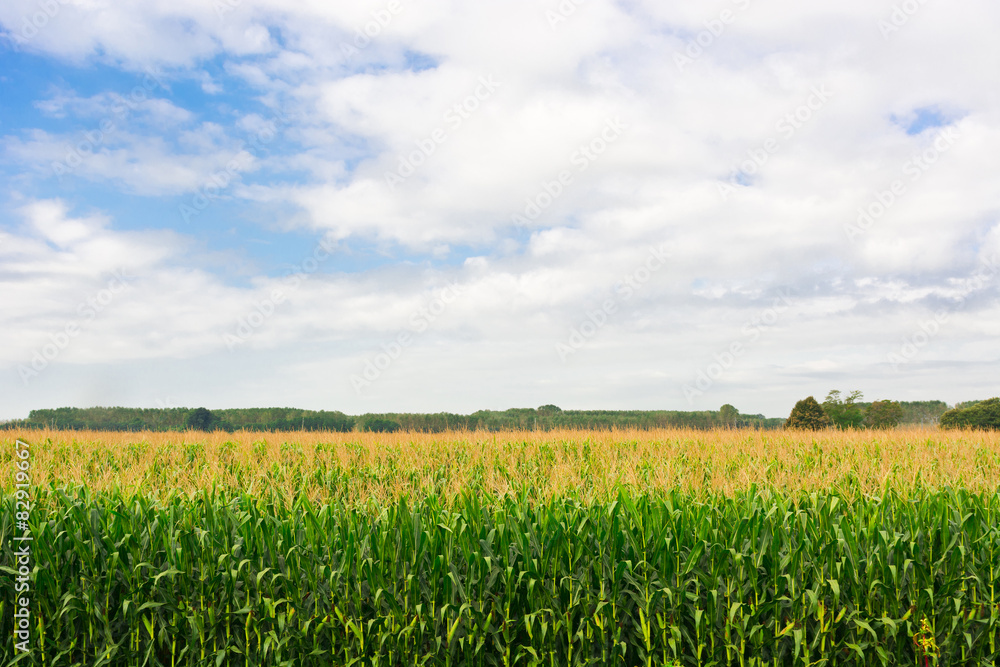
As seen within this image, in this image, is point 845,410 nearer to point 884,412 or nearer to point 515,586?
point 884,412

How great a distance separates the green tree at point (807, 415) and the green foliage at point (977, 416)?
8324 mm

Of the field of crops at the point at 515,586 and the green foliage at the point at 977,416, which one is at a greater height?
the green foliage at the point at 977,416

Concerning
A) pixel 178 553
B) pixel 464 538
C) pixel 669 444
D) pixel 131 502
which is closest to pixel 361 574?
pixel 464 538

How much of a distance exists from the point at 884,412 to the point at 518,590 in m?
53.7

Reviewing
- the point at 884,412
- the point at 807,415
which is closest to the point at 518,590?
the point at 807,415

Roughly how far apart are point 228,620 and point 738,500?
17.2 feet

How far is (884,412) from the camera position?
4897 centimetres

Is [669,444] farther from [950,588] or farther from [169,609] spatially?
[169,609]

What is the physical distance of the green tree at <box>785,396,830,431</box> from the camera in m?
37.8

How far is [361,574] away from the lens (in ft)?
17.6

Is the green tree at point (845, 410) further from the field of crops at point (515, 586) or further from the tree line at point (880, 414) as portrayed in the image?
the field of crops at point (515, 586)

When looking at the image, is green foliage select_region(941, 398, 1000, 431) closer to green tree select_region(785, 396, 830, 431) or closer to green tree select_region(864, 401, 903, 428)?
green tree select_region(864, 401, 903, 428)

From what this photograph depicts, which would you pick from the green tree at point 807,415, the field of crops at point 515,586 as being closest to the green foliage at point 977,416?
the green tree at point 807,415

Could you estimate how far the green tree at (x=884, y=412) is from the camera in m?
48.0
